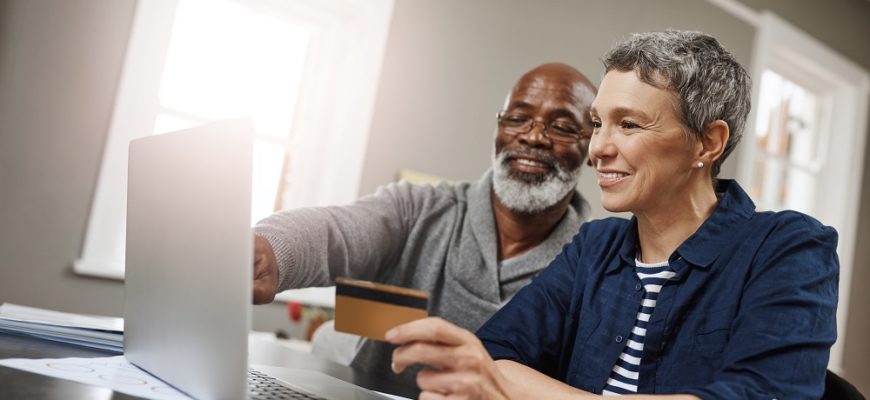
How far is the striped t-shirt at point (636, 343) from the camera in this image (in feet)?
3.88

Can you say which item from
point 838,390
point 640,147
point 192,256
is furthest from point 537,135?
point 192,256

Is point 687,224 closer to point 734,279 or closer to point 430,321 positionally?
point 734,279

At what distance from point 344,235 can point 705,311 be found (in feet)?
2.65

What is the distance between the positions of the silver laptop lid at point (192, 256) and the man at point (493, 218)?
0.76m

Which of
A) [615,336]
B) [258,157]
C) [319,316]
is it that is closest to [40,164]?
[258,157]

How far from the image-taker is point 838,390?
3.33 feet

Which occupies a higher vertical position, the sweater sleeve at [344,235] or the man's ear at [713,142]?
the man's ear at [713,142]

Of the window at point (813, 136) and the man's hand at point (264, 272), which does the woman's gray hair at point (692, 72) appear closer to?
the man's hand at point (264, 272)

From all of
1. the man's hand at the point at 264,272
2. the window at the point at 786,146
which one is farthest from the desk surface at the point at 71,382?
the window at the point at 786,146

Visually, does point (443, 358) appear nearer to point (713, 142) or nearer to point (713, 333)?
point (713, 333)

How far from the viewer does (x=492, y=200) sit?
6.37 feet

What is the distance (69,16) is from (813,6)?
4756mm

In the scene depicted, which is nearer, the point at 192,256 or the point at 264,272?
the point at 192,256

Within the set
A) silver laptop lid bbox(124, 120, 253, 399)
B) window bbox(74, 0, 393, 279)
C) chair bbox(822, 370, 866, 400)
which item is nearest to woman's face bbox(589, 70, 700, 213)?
chair bbox(822, 370, 866, 400)
